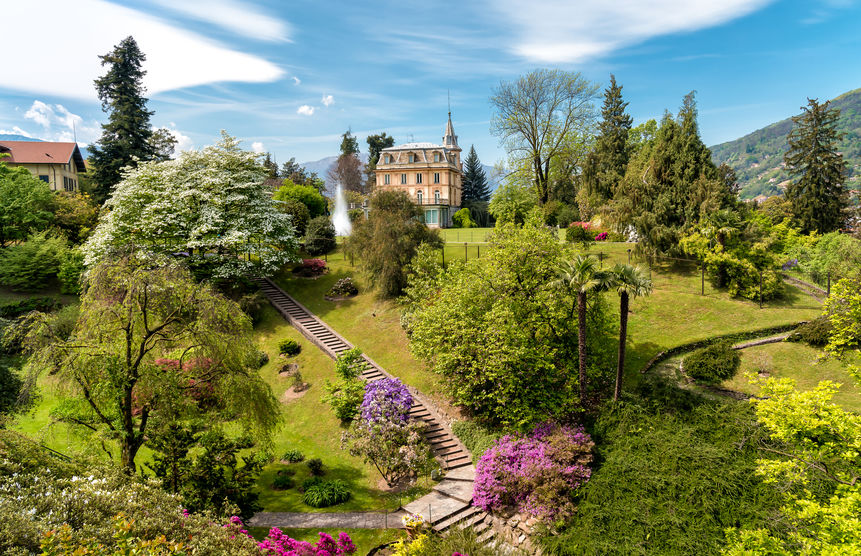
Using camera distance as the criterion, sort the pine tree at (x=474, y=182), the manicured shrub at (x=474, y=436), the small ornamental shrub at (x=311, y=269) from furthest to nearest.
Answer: the pine tree at (x=474, y=182), the small ornamental shrub at (x=311, y=269), the manicured shrub at (x=474, y=436)

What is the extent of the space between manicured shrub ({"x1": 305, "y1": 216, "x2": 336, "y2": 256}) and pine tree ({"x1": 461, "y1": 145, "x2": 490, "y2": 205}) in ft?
147

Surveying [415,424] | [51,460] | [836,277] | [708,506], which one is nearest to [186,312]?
[51,460]

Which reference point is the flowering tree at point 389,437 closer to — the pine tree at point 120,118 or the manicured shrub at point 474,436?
the manicured shrub at point 474,436

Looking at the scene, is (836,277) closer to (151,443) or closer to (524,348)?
(524,348)

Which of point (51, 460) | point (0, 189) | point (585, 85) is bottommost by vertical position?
point (51, 460)

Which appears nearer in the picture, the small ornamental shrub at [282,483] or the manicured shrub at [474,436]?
the small ornamental shrub at [282,483]

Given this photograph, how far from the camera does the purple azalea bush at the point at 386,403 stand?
21.1 meters

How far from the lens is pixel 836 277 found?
2744 cm

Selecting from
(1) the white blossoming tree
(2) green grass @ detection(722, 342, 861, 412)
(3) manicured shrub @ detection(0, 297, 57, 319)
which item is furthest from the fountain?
(2) green grass @ detection(722, 342, 861, 412)

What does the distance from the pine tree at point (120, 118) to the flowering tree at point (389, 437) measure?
1632 inches

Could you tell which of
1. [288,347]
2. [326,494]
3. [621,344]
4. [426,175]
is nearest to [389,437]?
[326,494]

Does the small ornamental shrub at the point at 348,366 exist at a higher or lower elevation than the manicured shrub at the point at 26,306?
lower

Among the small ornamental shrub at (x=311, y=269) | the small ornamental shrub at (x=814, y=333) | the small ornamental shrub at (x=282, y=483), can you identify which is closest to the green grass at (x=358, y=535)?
the small ornamental shrub at (x=282, y=483)

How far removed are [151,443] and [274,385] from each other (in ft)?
40.0
